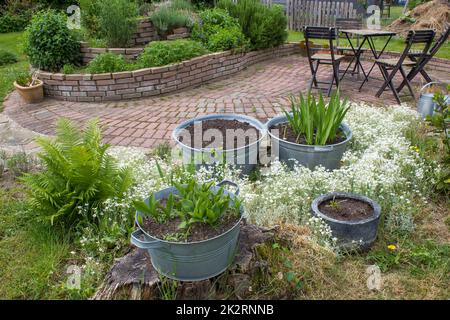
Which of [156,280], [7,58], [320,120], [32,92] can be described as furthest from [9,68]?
[156,280]

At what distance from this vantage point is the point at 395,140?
391 cm

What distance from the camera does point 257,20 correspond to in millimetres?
7945

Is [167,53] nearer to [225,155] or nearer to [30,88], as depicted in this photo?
[30,88]

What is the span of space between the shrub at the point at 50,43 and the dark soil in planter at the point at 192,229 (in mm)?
4884

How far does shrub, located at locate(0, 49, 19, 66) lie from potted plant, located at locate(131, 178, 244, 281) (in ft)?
25.5

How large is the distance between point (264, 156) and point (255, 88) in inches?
109

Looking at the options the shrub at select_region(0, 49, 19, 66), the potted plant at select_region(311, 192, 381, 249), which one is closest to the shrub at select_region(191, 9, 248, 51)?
the shrub at select_region(0, 49, 19, 66)

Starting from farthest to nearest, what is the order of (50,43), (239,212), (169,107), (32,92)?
(50,43), (32,92), (169,107), (239,212)

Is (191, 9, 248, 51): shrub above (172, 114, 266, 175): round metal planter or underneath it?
above

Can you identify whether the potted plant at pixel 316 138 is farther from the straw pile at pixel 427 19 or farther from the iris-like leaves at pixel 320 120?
→ the straw pile at pixel 427 19

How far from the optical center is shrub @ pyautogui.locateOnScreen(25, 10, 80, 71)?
6227 mm

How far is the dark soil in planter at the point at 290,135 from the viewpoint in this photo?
379 centimetres

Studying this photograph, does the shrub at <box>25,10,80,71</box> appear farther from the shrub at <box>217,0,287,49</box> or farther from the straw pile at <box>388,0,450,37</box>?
the straw pile at <box>388,0,450,37</box>

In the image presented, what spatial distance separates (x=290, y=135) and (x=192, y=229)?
1.96 meters
